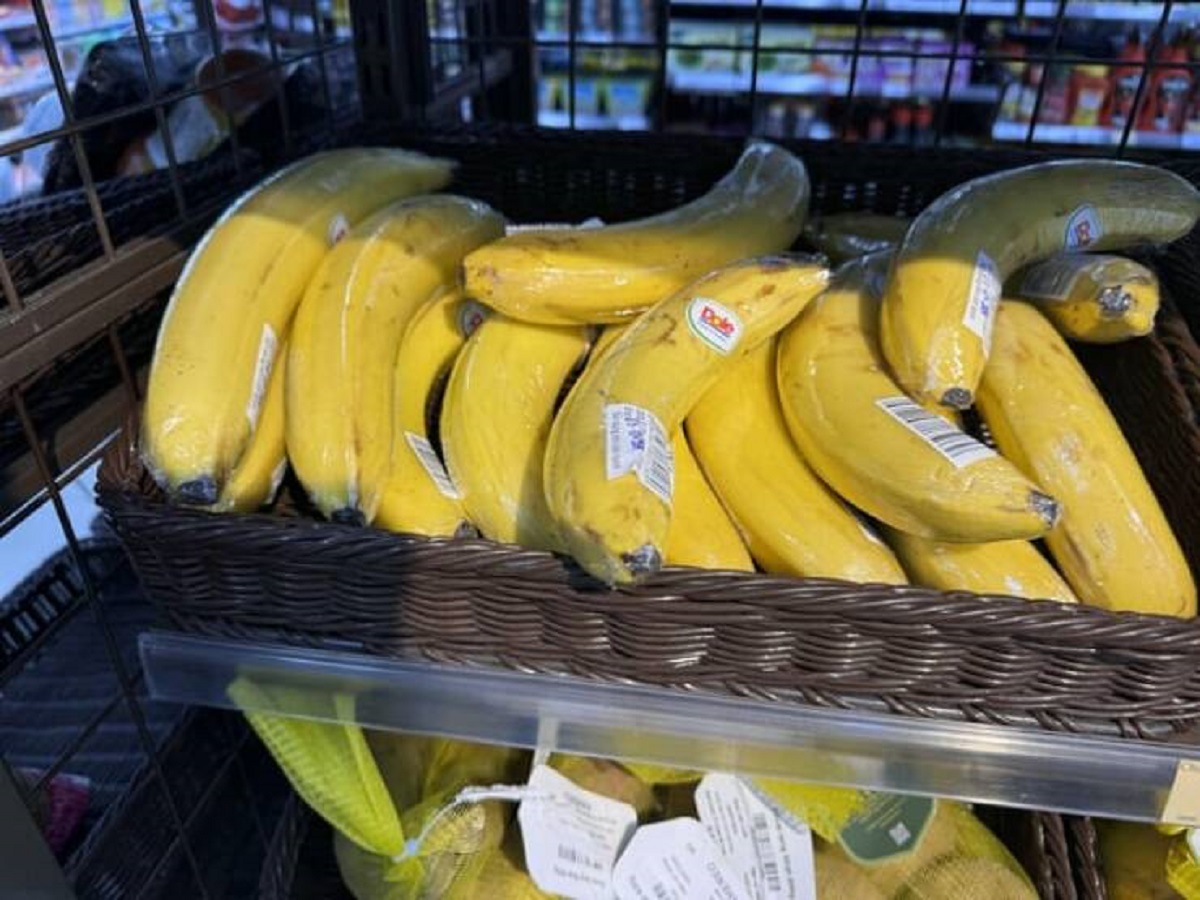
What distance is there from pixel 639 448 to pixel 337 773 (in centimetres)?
35

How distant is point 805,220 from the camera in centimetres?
77

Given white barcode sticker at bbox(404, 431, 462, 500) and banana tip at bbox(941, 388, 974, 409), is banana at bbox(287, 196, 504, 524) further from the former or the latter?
banana tip at bbox(941, 388, 974, 409)

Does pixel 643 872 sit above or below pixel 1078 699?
below

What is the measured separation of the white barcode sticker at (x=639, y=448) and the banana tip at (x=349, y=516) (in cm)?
16

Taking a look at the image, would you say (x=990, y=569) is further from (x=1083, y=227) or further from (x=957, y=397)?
(x=1083, y=227)

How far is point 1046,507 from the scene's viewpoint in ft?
1.61

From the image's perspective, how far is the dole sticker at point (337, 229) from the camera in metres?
0.68

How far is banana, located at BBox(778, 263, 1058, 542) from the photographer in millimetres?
500

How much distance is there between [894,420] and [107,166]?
32.8 inches

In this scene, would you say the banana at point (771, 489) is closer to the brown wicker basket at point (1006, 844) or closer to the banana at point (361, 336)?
the banana at point (361, 336)

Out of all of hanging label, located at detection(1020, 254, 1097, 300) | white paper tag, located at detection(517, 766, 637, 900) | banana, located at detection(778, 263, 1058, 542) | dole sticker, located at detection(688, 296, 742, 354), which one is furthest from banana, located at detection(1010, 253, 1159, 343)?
white paper tag, located at detection(517, 766, 637, 900)

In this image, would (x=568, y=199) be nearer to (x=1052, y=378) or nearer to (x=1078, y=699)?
(x=1052, y=378)

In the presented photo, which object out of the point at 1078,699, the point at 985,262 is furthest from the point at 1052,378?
the point at 1078,699

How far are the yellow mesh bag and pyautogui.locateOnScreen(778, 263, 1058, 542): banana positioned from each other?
0.38 m
